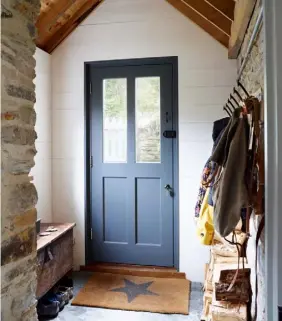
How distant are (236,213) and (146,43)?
2590mm

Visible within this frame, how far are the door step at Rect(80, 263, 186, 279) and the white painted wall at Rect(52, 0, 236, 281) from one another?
10 cm

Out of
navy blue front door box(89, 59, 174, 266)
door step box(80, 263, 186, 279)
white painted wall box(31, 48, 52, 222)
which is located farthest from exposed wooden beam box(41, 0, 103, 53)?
door step box(80, 263, 186, 279)

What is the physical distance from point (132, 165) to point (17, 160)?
88.1 inches

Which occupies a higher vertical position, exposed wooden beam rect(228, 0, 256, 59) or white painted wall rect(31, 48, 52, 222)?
exposed wooden beam rect(228, 0, 256, 59)

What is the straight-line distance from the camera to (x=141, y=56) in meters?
3.38

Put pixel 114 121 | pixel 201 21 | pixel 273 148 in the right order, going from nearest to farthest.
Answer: pixel 273 148
pixel 201 21
pixel 114 121

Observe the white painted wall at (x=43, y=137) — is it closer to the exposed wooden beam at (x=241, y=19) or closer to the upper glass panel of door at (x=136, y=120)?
the upper glass panel of door at (x=136, y=120)

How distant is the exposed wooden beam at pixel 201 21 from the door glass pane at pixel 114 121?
92cm

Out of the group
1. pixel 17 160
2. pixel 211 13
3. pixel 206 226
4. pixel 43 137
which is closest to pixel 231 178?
pixel 206 226

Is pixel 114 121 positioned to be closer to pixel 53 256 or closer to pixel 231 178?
pixel 53 256

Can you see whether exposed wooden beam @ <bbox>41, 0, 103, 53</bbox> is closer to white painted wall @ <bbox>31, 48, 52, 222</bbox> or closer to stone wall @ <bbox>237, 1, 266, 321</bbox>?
white painted wall @ <bbox>31, 48, 52, 222</bbox>

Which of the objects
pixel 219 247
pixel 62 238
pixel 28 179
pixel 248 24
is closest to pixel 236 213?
pixel 28 179

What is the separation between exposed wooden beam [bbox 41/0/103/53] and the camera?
11.1ft

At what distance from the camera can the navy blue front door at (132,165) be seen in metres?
3.40
